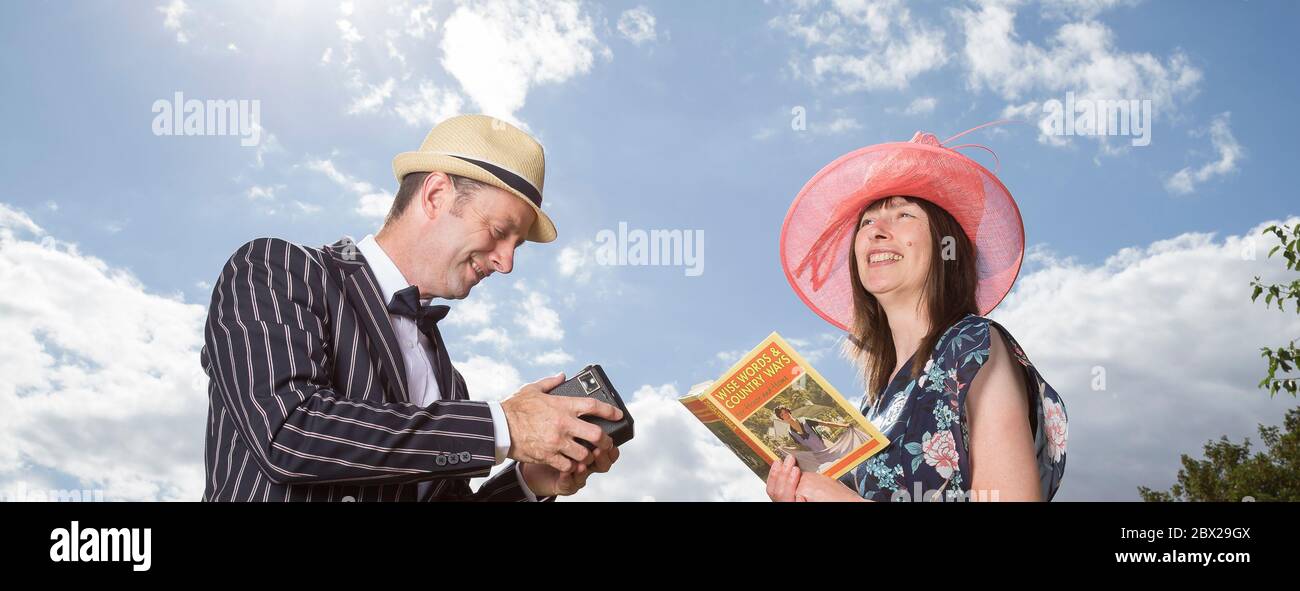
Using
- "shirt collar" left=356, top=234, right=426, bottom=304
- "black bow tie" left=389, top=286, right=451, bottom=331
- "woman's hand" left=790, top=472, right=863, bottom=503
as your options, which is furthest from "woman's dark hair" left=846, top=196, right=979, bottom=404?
"shirt collar" left=356, top=234, right=426, bottom=304

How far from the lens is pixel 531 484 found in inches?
159

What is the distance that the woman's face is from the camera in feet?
14.1

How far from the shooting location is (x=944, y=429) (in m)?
3.66

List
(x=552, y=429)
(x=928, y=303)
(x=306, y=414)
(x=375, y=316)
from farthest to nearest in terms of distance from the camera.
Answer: (x=928, y=303) < (x=375, y=316) < (x=552, y=429) < (x=306, y=414)

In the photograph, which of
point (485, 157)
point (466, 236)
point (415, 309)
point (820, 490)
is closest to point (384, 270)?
point (415, 309)

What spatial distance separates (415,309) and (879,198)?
218 centimetres

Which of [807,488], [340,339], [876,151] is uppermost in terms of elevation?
[876,151]

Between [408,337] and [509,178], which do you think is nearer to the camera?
[408,337]

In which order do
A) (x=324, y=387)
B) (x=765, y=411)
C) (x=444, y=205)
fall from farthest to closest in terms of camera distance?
(x=444, y=205) < (x=765, y=411) < (x=324, y=387)

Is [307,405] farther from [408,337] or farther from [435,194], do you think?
[435,194]

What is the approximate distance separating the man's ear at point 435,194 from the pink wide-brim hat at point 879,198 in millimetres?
1790

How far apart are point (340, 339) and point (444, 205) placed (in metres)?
0.84

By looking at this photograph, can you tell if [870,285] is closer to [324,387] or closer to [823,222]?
[823,222]
